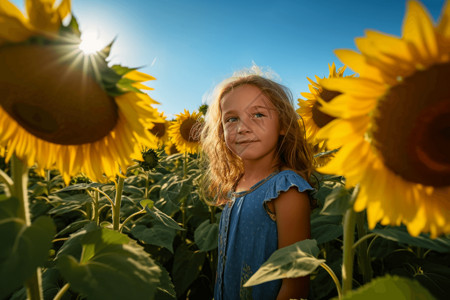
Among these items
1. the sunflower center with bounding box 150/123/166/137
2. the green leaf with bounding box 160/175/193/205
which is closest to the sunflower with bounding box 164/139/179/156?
the sunflower center with bounding box 150/123/166/137

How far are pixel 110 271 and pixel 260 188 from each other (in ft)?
5.08

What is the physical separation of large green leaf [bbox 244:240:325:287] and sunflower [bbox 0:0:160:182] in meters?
0.71

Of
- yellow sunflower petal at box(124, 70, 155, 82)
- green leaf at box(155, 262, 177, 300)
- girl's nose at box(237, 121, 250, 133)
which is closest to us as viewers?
yellow sunflower petal at box(124, 70, 155, 82)

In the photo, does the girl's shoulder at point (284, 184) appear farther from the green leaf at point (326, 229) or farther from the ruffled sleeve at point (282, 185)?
the green leaf at point (326, 229)

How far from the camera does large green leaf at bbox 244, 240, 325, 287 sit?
1.06 m

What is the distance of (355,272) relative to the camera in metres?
2.48

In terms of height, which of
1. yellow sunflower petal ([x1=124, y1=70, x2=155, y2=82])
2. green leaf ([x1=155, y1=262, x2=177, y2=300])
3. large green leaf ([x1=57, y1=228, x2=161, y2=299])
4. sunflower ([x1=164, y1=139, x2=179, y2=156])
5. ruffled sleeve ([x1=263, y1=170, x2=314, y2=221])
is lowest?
green leaf ([x1=155, y1=262, x2=177, y2=300])

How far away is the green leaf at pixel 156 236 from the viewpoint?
2357mm

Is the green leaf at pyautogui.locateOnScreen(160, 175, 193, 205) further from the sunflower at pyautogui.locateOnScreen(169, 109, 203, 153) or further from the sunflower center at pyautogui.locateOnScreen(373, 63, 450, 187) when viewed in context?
the sunflower center at pyautogui.locateOnScreen(373, 63, 450, 187)

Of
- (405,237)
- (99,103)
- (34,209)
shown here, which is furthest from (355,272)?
(34,209)

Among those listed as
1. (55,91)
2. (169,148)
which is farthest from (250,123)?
(169,148)

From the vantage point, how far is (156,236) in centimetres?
243

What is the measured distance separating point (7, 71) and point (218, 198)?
2298 mm

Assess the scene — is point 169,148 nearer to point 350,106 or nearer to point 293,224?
point 293,224
